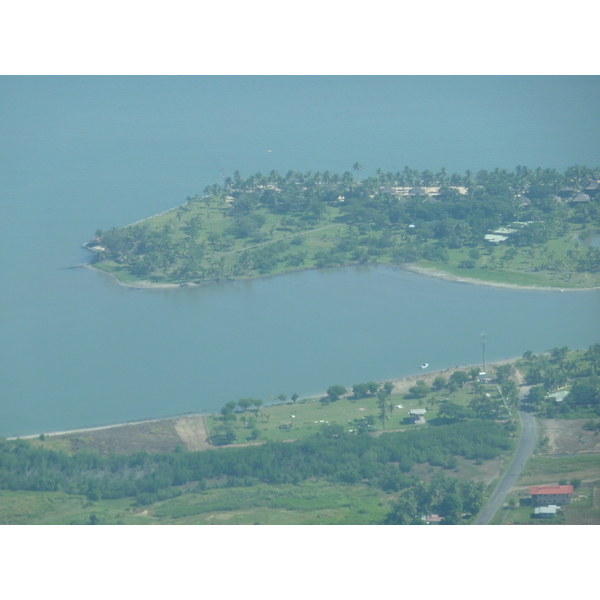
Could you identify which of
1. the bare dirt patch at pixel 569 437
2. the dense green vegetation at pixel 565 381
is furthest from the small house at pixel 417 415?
the bare dirt patch at pixel 569 437

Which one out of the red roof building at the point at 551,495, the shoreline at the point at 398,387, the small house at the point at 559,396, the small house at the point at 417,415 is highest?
the shoreline at the point at 398,387

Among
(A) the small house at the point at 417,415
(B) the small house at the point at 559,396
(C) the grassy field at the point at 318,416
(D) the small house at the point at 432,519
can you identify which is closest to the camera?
(D) the small house at the point at 432,519

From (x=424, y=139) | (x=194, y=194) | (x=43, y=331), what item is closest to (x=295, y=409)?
(x=43, y=331)

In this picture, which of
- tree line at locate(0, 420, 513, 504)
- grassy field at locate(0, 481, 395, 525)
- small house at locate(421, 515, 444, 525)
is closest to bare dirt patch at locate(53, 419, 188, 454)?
tree line at locate(0, 420, 513, 504)

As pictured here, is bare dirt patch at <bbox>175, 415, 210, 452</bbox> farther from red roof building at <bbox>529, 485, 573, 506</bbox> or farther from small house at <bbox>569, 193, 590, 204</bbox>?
small house at <bbox>569, 193, 590, 204</bbox>

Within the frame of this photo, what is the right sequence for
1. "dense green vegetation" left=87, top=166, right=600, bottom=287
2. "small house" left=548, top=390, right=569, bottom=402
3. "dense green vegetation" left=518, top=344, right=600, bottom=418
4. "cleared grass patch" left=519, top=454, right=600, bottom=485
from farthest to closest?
"dense green vegetation" left=87, top=166, right=600, bottom=287 → "small house" left=548, top=390, right=569, bottom=402 → "dense green vegetation" left=518, top=344, right=600, bottom=418 → "cleared grass patch" left=519, top=454, right=600, bottom=485

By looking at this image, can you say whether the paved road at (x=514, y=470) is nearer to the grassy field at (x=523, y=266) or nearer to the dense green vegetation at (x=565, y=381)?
the dense green vegetation at (x=565, y=381)
